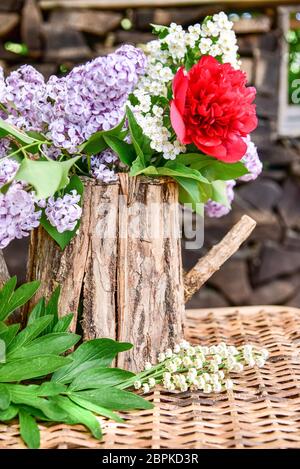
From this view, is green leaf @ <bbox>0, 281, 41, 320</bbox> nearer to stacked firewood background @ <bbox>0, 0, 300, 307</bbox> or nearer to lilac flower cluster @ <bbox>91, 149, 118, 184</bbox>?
lilac flower cluster @ <bbox>91, 149, 118, 184</bbox>

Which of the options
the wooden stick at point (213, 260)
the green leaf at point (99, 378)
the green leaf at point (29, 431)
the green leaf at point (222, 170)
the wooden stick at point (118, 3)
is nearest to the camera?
the green leaf at point (29, 431)

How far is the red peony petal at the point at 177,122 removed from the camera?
2.98 ft

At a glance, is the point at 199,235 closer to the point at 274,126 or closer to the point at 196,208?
the point at 196,208

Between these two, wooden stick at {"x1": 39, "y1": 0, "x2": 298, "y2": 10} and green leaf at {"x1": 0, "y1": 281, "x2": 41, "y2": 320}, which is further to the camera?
wooden stick at {"x1": 39, "y1": 0, "x2": 298, "y2": 10}

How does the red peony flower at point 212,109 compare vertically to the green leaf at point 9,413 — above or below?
above

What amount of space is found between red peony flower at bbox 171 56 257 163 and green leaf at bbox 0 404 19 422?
14.5 inches

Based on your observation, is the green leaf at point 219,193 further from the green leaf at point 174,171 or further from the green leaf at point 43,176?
the green leaf at point 43,176

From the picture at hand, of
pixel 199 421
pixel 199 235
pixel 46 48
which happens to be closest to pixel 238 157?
pixel 199 235

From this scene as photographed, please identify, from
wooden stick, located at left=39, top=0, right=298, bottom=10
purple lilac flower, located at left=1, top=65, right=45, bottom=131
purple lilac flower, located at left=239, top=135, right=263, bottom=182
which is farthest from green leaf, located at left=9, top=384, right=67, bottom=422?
wooden stick, located at left=39, top=0, right=298, bottom=10

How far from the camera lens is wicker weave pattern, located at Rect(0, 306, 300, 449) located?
80 cm

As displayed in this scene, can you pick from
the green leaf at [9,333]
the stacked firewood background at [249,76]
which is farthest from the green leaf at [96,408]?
the stacked firewood background at [249,76]

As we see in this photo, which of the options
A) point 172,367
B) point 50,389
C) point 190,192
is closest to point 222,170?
point 190,192

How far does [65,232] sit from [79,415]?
0.74ft

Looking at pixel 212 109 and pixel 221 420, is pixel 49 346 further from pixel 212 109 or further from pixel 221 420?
pixel 212 109
